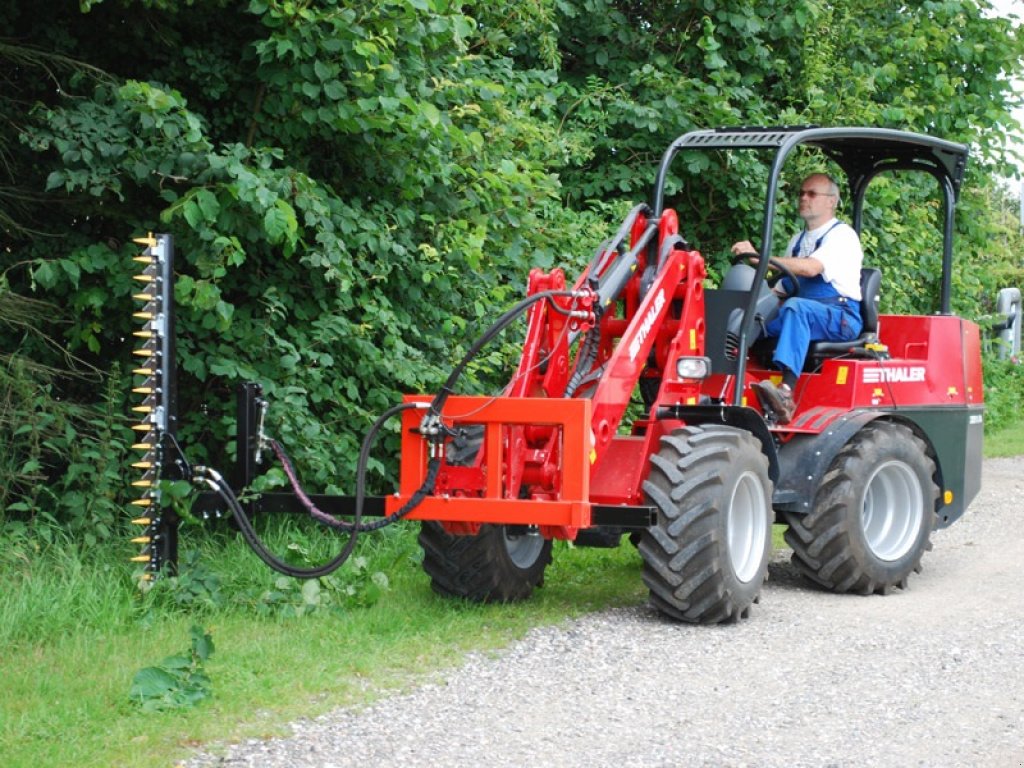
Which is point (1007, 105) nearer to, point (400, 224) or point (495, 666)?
point (400, 224)

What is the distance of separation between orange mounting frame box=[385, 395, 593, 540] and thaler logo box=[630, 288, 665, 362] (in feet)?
2.35

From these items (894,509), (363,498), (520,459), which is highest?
(520,459)

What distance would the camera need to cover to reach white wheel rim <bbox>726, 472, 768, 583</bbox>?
7668 mm

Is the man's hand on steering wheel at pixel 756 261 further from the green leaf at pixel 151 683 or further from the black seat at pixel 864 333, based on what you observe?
the green leaf at pixel 151 683

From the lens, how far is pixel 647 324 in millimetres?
7754

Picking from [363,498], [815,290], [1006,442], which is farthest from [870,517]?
[1006,442]

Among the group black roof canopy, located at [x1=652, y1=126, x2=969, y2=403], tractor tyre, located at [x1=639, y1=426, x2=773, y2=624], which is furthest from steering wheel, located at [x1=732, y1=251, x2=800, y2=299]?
tractor tyre, located at [x1=639, y1=426, x2=773, y2=624]

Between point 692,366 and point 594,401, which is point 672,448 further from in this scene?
point 692,366

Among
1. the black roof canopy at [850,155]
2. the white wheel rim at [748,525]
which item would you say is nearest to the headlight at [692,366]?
the black roof canopy at [850,155]

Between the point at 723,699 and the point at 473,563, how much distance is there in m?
1.91

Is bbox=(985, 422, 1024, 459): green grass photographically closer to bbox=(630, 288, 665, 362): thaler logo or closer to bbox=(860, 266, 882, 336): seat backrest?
bbox=(860, 266, 882, 336): seat backrest

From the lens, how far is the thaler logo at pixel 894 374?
8844 millimetres

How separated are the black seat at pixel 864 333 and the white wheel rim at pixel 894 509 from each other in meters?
0.74

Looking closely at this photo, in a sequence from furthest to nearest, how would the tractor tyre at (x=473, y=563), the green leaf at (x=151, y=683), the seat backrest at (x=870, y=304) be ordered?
the seat backrest at (x=870, y=304)
the tractor tyre at (x=473, y=563)
the green leaf at (x=151, y=683)
